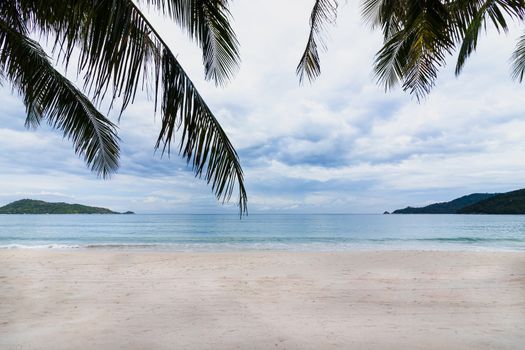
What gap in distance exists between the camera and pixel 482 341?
361 cm

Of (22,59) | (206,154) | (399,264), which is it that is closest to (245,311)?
(206,154)

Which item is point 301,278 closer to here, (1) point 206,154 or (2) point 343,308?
(2) point 343,308

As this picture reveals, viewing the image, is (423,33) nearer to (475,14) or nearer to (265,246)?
(475,14)

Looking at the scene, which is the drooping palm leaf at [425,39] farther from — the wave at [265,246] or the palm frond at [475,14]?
the wave at [265,246]

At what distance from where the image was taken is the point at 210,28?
282 cm

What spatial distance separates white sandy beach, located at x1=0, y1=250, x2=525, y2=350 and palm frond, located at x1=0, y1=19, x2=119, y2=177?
223cm

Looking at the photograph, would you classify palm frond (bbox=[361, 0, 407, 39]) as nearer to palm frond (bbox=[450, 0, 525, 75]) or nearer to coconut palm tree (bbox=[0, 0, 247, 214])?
palm frond (bbox=[450, 0, 525, 75])

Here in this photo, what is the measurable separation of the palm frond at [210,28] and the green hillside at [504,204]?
87.0 m

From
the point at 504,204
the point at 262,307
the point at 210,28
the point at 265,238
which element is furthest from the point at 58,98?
the point at 504,204

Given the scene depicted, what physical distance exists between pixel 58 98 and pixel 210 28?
8.54ft

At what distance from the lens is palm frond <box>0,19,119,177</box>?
13.1 ft

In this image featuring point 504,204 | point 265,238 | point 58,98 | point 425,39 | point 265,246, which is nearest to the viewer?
point 425,39

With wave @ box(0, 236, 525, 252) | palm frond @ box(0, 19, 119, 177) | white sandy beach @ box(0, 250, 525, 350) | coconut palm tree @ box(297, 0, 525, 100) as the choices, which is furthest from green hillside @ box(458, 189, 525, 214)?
palm frond @ box(0, 19, 119, 177)

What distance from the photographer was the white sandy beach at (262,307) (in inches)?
145
